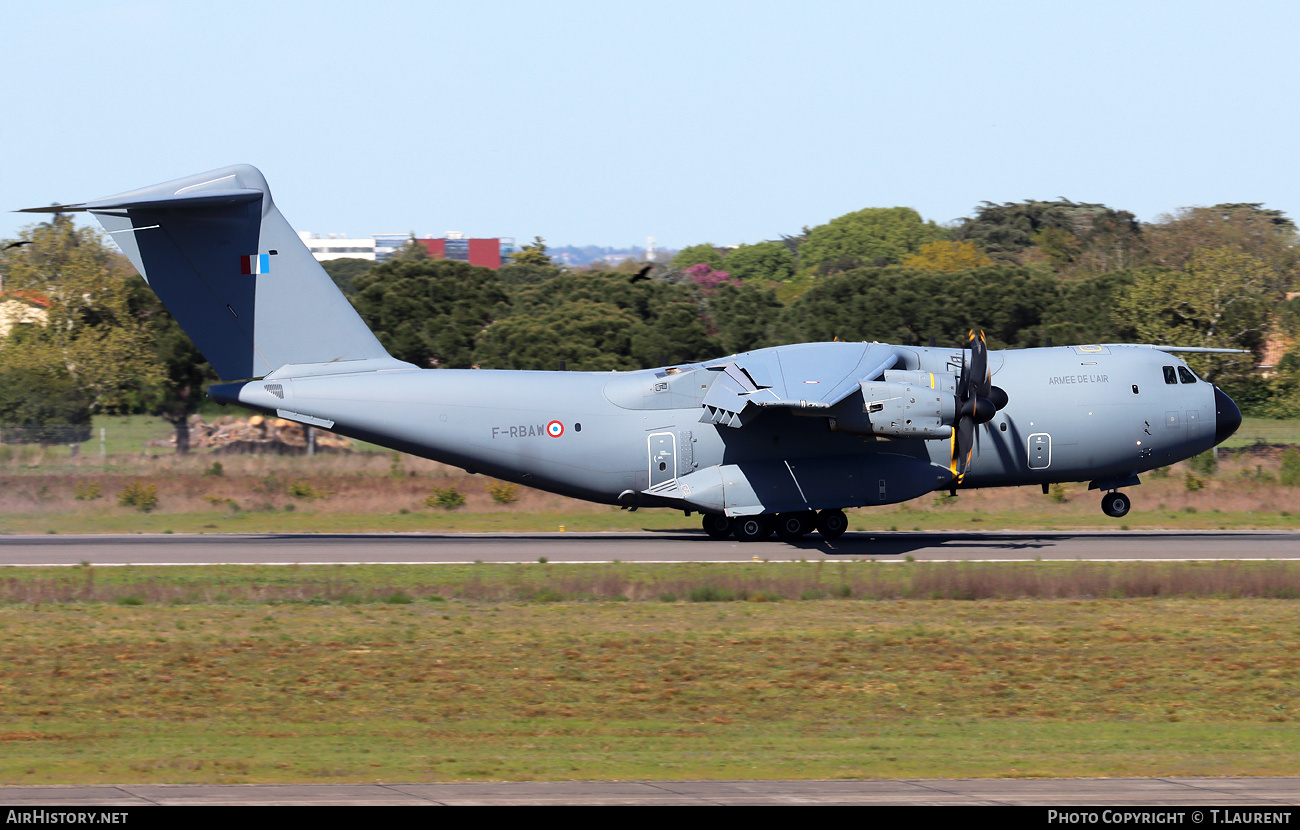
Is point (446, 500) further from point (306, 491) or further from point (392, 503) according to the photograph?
point (306, 491)

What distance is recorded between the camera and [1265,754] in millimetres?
12289

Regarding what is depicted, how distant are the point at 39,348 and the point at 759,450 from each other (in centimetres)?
3878

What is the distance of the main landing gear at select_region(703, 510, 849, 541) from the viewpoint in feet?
94.6

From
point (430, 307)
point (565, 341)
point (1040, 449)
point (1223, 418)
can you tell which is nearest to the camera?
point (1040, 449)

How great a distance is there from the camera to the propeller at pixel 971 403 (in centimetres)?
2620

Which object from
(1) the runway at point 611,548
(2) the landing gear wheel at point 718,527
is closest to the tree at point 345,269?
(1) the runway at point 611,548

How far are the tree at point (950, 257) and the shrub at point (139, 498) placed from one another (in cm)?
7072

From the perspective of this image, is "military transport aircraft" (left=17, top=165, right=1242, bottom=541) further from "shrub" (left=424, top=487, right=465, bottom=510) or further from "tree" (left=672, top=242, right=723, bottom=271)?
"tree" (left=672, top=242, right=723, bottom=271)

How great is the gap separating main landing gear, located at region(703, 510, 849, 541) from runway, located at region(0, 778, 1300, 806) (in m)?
18.4

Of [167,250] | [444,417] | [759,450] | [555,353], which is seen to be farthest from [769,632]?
[555,353]

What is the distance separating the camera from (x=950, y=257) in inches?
4210

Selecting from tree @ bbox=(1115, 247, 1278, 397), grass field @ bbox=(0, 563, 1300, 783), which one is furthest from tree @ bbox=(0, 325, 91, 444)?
tree @ bbox=(1115, 247, 1278, 397)

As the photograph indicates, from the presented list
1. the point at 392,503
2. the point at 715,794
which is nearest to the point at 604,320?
the point at 392,503

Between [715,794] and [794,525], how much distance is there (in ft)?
63.8
